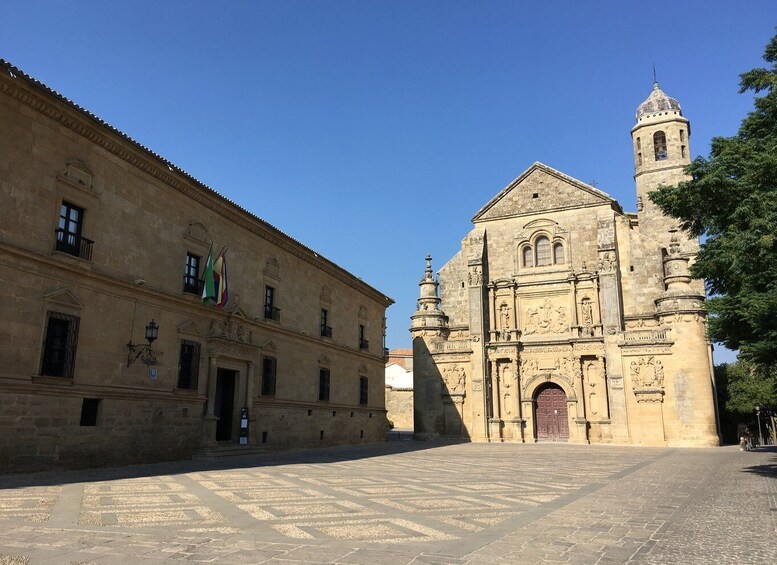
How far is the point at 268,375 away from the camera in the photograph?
20812 millimetres

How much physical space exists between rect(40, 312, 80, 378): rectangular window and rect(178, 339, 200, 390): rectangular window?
3.79 meters

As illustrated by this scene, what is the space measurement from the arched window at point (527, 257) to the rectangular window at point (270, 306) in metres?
17.5

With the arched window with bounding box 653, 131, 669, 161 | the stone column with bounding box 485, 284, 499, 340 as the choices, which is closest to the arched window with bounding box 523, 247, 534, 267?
the stone column with bounding box 485, 284, 499, 340

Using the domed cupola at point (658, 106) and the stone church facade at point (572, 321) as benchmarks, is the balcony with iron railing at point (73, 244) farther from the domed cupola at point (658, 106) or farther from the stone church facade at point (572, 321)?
the domed cupola at point (658, 106)

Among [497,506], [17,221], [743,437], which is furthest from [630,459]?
[17,221]

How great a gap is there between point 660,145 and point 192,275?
95.8 feet

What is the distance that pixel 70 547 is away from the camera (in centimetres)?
556

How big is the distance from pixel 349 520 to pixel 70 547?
3.20m

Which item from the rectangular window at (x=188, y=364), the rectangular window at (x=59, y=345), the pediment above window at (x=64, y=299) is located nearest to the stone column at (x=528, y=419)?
the rectangular window at (x=188, y=364)

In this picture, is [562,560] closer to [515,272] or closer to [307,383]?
[307,383]

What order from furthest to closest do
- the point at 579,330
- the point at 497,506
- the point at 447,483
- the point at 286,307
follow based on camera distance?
the point at 579,330 < the point at 286,307 < the point at 447,483 < the point at 497,506

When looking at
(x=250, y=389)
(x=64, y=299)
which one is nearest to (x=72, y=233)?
(x=64, y=299)

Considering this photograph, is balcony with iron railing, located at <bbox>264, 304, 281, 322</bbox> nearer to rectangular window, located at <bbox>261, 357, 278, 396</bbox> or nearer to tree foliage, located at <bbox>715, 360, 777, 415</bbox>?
rectangular window, located at <bbox>261, 357, 278, 396</bbox>

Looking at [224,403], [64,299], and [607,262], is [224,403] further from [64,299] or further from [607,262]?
[607,262]
